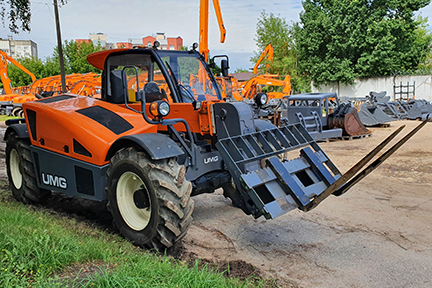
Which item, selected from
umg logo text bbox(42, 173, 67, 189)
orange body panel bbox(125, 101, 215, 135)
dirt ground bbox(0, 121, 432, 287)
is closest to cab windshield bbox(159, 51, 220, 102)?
orange body panel bbox(125, 101, 215, 135)

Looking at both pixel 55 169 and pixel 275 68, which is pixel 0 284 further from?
pixel 275 68

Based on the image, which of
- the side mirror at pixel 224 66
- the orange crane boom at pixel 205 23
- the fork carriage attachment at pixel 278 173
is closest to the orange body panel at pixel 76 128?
the fork carriage attachment at pixel 278 173

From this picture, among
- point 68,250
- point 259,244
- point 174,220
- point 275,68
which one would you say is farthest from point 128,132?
point 275,68

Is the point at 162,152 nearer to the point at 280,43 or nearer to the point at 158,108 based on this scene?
the point at 158,108

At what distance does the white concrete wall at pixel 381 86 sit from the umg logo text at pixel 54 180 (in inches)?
1223

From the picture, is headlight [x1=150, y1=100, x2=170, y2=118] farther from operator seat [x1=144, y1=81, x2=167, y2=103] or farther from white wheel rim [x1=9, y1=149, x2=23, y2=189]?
white wheel rim [x1=9, y1=149, x2=23, y2=189]

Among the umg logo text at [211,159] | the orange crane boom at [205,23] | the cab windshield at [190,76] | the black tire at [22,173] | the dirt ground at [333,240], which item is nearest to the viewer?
the dirt ground at [333,240]

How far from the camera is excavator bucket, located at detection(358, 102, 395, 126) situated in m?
17.4

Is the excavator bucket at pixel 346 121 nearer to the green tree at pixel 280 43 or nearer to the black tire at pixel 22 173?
the black tire at pixel 22 173

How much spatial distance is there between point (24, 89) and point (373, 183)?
27.2 metres

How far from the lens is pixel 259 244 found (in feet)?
15.4

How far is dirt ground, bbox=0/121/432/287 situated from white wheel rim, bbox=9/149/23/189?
2.92m

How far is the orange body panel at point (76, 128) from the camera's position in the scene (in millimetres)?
4715

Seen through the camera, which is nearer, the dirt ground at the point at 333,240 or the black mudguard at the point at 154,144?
the dirt ground at the point at 333,240
